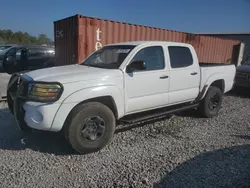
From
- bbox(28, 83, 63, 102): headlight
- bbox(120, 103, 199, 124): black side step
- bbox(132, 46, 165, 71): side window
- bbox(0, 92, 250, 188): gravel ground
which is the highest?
bbox(132, 46, 165, 71): side window

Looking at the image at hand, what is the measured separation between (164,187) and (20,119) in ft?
7.29

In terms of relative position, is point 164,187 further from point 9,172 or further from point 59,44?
point 59,44

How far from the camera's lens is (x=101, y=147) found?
3365mm

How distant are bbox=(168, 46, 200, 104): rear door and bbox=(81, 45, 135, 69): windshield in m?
0.98

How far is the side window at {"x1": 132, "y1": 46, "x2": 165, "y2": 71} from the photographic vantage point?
3.80 m

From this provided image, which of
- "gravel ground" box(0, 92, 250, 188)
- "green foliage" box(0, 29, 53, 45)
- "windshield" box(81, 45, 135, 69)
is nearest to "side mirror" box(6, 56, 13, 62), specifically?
"gravel ground" box(0, 92, 250, 188)

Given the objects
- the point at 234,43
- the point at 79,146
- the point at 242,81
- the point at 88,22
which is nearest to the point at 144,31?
the point at 88,22

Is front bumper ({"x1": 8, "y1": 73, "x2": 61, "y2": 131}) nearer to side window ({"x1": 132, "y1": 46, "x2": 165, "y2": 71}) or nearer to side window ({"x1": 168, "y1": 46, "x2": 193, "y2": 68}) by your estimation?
side window ({"x1": 132, "y1": 46, "x2": 165, "y2": 71})

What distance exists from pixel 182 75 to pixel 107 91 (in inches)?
71.6

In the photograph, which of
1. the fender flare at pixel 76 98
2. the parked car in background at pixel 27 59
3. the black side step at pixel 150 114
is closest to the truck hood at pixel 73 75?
the fender flare at pixel 76 98

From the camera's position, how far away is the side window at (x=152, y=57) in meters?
3.80

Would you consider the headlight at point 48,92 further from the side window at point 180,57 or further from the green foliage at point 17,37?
the green foliage at point 17,37

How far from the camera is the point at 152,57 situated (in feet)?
13.0

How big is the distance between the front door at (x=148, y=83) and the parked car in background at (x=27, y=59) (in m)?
7.53
